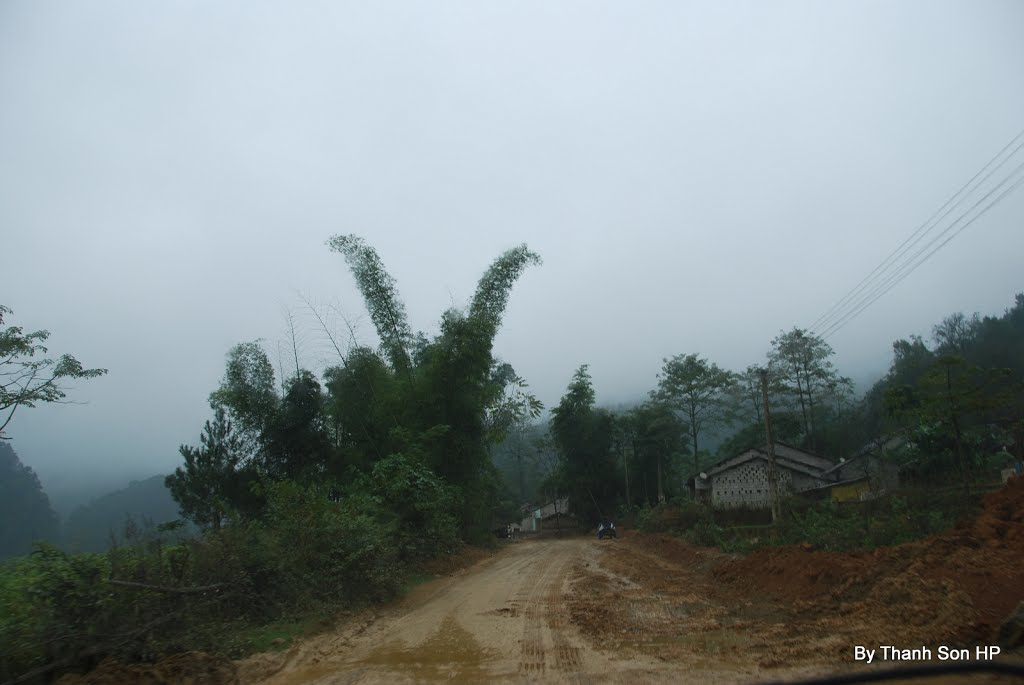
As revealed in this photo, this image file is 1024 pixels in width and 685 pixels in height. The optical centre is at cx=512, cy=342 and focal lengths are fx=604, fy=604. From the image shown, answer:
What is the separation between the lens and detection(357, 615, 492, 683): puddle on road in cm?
612

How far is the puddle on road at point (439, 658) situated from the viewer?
6125 millimetres

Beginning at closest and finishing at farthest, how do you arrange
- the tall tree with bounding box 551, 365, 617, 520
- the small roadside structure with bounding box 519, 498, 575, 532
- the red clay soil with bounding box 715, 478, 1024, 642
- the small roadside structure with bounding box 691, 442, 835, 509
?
the red clay soil with bounding box 715, 478, 1024, 642, the small roadside structure with bounding box 691, 442, 835, 509, the tall tree with bounding box 551, 365, 617, 520, the small roadside structure with bounding box 519, 498, 575, 532

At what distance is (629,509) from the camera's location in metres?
43.4

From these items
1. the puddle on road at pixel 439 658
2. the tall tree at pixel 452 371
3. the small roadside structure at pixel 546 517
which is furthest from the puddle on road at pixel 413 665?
the small roadside structure at pixel 546 517

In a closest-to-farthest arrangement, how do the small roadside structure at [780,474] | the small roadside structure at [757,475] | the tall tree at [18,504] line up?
the tall tree at [18,504], the small roadside structure at [780,474], the small roadside structure at [757,475]

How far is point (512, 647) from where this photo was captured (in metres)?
7.08

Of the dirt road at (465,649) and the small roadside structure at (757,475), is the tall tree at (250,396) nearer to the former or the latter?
the dirt road at (465,649)

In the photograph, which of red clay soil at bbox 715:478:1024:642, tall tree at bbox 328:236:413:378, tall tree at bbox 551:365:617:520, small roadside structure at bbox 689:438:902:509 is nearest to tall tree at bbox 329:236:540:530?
tall tree at bbox 328:236:413:378

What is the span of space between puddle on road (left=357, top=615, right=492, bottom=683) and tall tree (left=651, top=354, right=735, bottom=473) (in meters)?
38.8

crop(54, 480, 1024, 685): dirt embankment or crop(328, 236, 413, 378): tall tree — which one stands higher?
crop(328, 236, 413, 378): tall tree

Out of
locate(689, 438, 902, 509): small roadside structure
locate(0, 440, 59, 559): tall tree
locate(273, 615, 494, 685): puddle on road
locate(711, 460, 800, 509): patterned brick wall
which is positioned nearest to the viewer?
locate(273, 615, 494, 685): puddle on road

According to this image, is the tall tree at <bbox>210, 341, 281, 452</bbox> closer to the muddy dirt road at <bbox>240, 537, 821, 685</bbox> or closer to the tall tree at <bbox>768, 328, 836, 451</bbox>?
the muddy dirt road at <bbox>240, 537, 821, 685</bbox>

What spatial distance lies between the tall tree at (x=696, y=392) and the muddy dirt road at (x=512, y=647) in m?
34.4

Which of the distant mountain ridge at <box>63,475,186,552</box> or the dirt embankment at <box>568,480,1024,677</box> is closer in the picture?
the dirt embankment at <box>568,480,1024,677</box>
